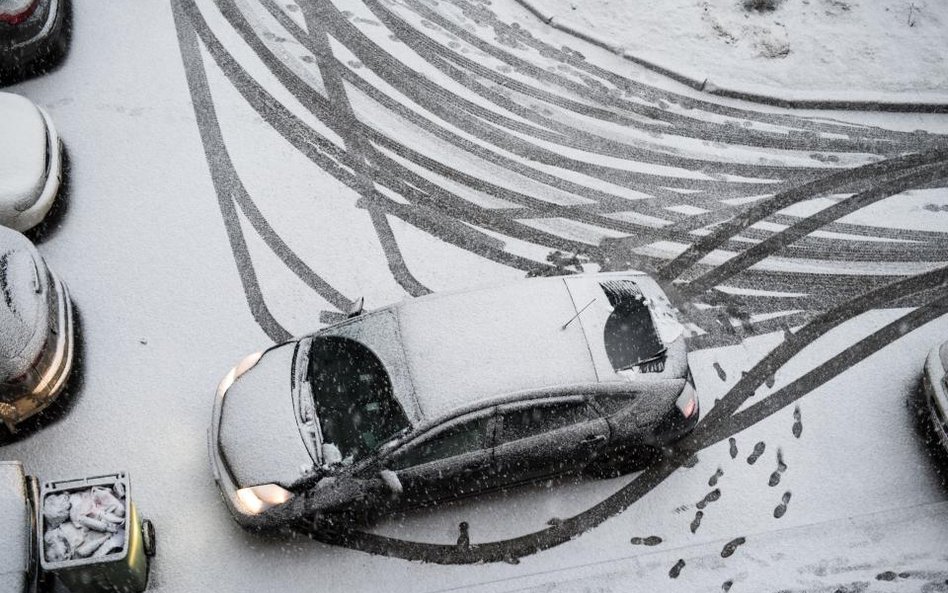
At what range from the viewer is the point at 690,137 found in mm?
10555

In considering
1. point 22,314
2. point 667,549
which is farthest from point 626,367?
point 22,314

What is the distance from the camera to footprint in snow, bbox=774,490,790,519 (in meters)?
7.36

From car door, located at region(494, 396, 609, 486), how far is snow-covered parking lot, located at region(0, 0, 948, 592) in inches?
23.8

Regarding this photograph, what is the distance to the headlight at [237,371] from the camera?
7273 millimetres

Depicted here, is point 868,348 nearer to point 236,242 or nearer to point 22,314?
point 236,242

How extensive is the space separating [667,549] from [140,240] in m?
6.75

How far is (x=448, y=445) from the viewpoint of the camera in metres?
6.57

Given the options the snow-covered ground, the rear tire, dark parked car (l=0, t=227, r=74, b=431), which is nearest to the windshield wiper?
the rear tire

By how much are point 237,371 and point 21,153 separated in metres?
3.72

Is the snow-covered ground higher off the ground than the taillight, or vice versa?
the taillight

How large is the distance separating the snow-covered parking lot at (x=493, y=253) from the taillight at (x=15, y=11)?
878 mm

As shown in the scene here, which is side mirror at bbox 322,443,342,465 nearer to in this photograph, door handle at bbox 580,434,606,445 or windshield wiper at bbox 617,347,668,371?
door handle at bbox 580,434,606,445

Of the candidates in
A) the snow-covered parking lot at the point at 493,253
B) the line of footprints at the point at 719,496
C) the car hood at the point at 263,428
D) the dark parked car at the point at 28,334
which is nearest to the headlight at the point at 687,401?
the snow-covered parking lot at the point at 493,253

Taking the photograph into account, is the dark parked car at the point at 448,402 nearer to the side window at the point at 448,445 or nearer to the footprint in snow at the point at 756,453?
the side window at the point at 448,445
